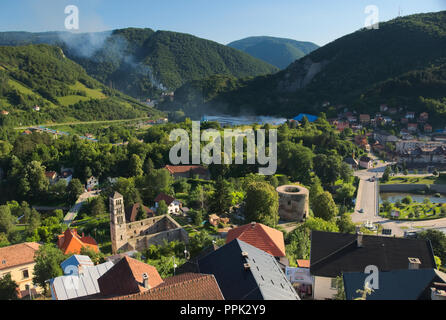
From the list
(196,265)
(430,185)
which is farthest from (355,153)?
(196,265)

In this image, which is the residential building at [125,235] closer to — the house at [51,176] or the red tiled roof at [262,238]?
the red tiled roof at [262,238]

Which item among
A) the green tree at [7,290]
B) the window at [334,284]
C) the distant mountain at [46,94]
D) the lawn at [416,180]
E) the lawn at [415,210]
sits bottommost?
the lawn at [415,210]

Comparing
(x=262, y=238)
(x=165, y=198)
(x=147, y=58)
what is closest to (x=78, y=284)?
(x=262, y=238)

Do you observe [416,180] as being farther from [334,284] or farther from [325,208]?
[334,284]

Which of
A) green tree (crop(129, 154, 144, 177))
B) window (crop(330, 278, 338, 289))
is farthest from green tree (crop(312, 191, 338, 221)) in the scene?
green tree (crop(129, 154, 144, 177))

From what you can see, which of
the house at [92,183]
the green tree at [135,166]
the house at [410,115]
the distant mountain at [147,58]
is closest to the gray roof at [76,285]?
the green tree at [135,166]

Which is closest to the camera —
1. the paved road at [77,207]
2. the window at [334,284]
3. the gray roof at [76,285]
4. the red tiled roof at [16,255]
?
the gray roof at [76,285]
